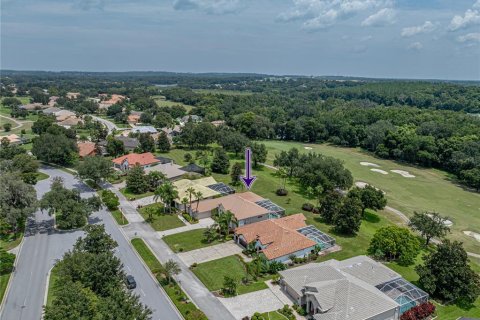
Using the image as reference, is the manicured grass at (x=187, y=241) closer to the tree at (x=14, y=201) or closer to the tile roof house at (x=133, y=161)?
the tree at (x=14, y=201)

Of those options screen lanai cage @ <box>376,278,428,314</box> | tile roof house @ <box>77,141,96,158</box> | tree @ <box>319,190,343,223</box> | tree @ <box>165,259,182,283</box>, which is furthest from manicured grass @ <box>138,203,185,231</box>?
tile roof house @ <box>77,141,96,158</box>

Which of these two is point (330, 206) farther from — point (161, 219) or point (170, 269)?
point (170, 269)

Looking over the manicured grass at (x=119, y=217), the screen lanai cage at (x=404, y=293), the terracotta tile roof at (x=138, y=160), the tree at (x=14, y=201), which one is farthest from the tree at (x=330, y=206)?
the terracotta tile roof at (x=138, y=160)

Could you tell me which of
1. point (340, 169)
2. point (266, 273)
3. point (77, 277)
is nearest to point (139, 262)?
point (77, 277)

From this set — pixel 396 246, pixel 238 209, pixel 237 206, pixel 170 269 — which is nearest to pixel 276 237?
pixel 238 209

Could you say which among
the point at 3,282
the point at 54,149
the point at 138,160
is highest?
the point at 54,149

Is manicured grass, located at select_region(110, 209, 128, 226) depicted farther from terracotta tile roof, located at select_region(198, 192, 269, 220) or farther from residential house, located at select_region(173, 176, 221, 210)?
terracotta tile roof, located at select_region(198, 192, 269, 220)
